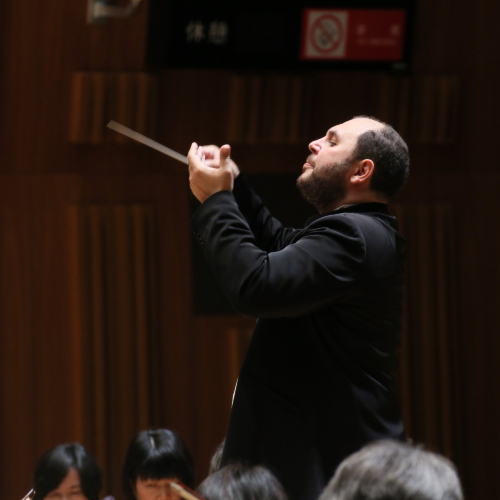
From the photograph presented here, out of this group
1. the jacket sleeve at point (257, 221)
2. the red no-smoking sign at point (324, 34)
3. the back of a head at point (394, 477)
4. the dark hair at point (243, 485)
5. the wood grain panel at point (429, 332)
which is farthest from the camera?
the wood grain panel at point (429, 332)

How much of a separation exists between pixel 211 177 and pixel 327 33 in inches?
59.6

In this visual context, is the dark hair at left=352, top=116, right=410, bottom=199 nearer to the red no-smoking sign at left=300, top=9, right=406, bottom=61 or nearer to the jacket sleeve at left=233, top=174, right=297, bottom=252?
the jacket sleeve at left=233, top=174, right=297, bottom=252

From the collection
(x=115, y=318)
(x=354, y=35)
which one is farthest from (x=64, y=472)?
(x=354, y=35)

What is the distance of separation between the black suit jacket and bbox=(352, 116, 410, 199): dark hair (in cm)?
7

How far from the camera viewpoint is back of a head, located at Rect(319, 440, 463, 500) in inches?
35.9

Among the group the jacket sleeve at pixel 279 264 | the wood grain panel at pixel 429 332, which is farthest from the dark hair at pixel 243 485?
the wood grain panel at pixel 429 332

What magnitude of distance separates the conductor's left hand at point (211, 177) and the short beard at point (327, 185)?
166 millimetres

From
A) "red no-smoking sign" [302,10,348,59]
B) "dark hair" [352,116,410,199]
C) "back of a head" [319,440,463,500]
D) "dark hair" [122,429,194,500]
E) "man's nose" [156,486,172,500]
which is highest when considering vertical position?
"red no-smoking sign" [302,10,348,59]

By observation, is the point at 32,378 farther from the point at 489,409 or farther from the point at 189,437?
the point at 489,409

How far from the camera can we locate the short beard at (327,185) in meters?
1.49

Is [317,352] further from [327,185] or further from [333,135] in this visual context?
[333,135]

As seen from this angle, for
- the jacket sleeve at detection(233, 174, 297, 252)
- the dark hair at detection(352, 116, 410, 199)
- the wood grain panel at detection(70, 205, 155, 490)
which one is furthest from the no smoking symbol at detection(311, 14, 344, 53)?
the dark hair at detection(352, 116, 410, 199)

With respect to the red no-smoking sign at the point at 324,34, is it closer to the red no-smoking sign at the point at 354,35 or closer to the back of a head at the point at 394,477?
the red no-smoking sign at the point at 354,35

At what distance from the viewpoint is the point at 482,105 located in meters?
3.17
